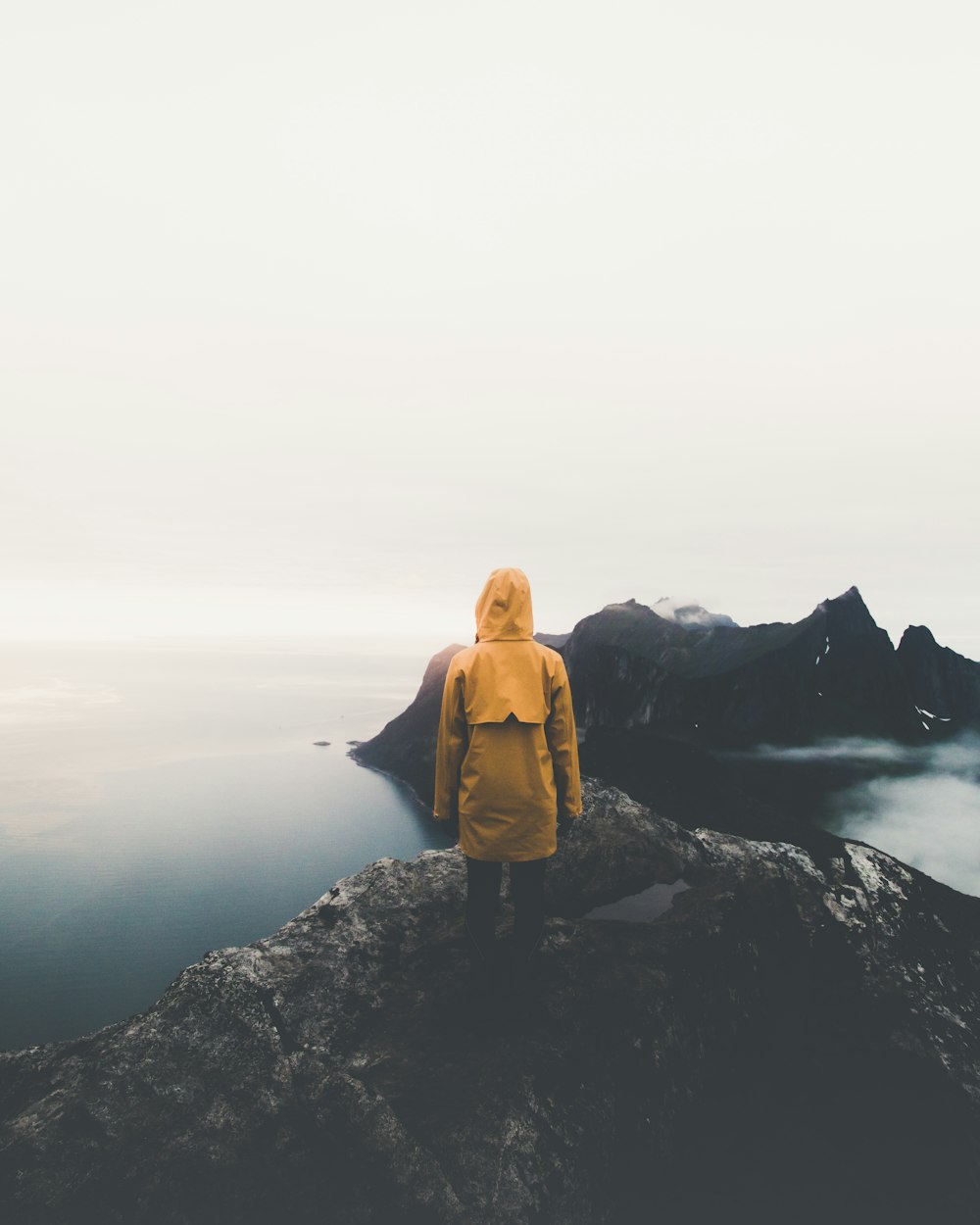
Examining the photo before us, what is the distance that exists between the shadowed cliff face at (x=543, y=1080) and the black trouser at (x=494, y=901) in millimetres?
568

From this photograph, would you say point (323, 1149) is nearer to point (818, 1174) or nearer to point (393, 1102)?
point (393, 1102)

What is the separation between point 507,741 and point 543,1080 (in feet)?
9.80

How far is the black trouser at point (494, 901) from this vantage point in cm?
613

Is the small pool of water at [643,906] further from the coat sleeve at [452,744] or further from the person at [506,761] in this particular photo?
the coat sleeve at [452,744]

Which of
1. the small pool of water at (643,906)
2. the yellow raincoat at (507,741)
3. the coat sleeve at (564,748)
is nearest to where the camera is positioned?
the yellow raincoat at (507,741)

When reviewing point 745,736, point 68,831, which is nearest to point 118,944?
point 68,831

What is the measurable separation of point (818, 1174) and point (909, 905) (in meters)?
3.71

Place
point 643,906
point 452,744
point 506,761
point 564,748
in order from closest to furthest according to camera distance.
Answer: point 506,761
point 452,744
point 564,748
point 643,906

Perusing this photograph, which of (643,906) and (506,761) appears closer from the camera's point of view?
(506,761)

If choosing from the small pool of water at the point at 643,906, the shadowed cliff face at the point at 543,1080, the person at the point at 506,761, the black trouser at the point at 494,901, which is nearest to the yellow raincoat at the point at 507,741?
the person at the point at 506,761

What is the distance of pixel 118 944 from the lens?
111 m

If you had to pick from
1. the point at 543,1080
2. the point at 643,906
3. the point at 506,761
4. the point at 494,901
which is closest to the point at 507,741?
the point at 506,761

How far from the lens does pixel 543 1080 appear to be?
5.45 m

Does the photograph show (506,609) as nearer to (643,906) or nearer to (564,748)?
(564,748)
